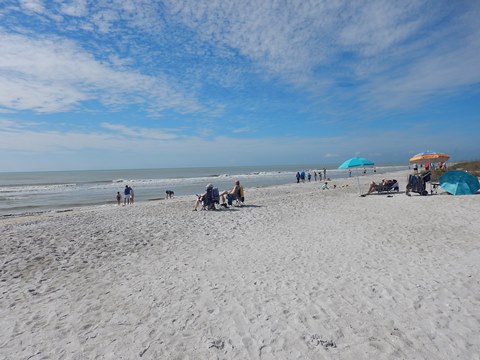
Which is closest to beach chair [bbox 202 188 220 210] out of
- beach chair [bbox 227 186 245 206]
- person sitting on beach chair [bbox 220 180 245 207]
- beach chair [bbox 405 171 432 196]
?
person sitting on beach chair [bbox 220 180 245 207]

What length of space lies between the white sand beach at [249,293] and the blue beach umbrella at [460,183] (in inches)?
212

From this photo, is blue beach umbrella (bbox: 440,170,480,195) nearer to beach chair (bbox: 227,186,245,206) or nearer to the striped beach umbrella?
the striped beach umbrella

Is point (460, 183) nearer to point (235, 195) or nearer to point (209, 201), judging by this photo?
point (235, 195)

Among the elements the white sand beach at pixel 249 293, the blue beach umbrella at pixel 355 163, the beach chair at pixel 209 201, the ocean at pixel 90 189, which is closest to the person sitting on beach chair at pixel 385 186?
the blue beach umbrella at pixel 355 163

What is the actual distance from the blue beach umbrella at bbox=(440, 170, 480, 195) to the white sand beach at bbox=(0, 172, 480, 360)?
17.7ft

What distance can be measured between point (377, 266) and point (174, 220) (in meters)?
8.18

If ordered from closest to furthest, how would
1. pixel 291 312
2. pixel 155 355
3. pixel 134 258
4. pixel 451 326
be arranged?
pixel 155 355 → pixel 451 326 → pixel 291 312 → pixel 134 258

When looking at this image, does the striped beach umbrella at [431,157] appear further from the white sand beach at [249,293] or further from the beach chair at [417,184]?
the white sand beach at [249,293]

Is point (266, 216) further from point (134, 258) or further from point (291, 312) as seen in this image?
point (291, 312)

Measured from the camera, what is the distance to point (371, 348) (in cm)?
347

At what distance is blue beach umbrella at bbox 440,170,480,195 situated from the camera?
45.4 feet

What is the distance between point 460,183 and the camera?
14086 mm

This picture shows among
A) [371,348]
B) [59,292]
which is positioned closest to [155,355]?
[371,348]

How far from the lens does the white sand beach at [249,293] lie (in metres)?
3.65
